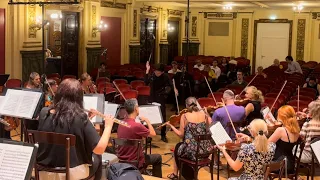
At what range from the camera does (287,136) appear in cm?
622

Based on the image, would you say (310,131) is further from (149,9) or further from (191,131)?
(149,9)

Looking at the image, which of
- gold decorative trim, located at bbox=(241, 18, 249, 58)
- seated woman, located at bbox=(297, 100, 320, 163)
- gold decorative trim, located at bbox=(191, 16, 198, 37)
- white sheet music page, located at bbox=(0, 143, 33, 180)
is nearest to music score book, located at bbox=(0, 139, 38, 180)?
white sheet music page, located at bbox=(0, 143, 33, 180)

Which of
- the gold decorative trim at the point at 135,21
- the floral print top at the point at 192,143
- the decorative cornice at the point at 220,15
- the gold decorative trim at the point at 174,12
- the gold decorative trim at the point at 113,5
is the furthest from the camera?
the decorative cornice at the point at 220,15

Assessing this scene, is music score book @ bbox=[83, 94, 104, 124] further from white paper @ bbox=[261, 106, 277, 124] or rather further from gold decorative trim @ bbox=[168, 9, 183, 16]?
gold decorative trim @ bbox=[168, 9, 183, 16]

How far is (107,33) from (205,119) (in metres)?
10.4

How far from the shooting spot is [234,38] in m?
23.1

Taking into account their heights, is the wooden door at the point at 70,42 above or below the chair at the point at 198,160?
above

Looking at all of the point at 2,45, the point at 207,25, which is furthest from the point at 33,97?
the point at 207,25

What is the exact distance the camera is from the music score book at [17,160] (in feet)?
11.1

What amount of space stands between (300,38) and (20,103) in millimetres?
17925

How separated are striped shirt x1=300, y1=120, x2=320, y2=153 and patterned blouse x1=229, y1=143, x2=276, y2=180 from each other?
1.83 m

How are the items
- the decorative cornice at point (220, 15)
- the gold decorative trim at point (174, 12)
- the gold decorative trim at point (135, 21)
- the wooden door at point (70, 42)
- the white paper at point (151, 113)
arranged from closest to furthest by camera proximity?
1. the white paper at point (151, 113)
2. the wooden door at point (70, 42)
3. the gold decorative trim at point (135, 21)
4. the gold decorative trim at point (174, 12)
5. the decorative cornice at point (220, 15)

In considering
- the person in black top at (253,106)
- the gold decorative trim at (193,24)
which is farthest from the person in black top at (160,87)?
the gold decorative trim at (193,24)

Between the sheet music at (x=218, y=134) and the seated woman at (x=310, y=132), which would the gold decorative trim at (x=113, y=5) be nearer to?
the seated woman at (x=310, y=132)
